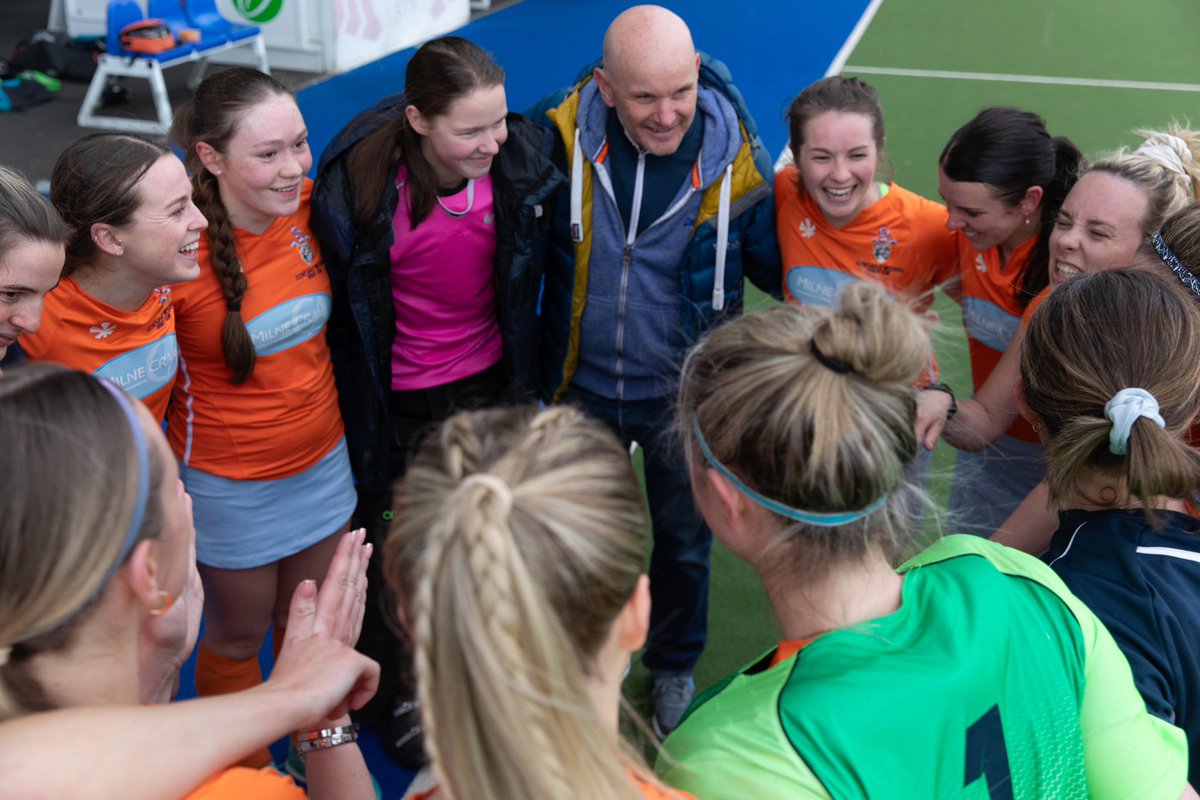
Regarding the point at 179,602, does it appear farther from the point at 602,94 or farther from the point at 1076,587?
Answer: the point at 602,94

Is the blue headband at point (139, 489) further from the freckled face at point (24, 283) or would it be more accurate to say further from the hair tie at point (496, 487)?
the freckled face at point (24, 283)

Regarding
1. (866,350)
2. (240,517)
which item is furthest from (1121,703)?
(240,517)

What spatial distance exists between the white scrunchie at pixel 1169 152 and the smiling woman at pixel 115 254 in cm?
242

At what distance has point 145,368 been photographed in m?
2.40

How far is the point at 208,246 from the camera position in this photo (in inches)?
99.7

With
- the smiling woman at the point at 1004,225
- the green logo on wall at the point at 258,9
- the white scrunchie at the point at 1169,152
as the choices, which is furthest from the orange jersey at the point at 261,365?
the green logo on wall at the point at 258,9

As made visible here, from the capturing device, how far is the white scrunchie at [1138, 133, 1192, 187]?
105 inches

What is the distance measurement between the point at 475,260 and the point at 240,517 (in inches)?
37.5

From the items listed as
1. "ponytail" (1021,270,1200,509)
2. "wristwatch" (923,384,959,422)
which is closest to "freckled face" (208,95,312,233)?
"wristwatch" (923,384,959,422)

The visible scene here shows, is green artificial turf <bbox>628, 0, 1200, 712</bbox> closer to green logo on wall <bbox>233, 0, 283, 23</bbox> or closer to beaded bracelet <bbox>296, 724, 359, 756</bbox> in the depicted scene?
beaded bracelet <bbox>296, 724, 359, 756</bbox>

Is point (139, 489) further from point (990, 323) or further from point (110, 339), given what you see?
point (990, 323)

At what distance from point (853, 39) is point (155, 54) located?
7.09 meters

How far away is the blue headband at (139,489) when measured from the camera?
126 cm

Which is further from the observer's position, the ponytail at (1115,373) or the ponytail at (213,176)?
the ponytail at (213,176)
